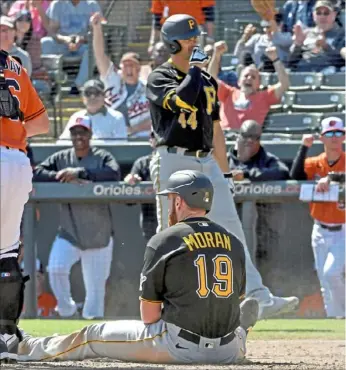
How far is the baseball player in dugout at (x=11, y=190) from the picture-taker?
5320mm

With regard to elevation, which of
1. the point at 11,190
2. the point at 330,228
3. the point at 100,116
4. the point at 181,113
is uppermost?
the point at 181,113

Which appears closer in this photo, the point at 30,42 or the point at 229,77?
the point at 229,77

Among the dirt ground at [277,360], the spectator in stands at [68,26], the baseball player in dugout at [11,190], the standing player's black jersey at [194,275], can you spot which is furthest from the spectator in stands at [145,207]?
the standing player's black jersey at [194,275]

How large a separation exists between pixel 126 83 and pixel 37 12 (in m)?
2.55

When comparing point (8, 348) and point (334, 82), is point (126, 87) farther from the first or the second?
point (8, 348)

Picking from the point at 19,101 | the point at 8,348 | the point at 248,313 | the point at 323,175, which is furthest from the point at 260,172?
the point at 8,348

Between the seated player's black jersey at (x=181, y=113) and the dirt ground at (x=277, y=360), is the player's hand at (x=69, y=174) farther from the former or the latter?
the dirt ground at (x=277, y=360)

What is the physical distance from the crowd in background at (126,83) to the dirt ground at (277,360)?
10.4 ft

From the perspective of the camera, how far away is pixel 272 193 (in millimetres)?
9953

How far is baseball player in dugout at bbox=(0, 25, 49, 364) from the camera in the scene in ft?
17.5

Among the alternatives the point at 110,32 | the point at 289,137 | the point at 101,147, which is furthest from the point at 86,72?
the point at 289,137

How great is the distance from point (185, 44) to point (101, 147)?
12.2 ft

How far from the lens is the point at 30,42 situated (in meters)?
12.6

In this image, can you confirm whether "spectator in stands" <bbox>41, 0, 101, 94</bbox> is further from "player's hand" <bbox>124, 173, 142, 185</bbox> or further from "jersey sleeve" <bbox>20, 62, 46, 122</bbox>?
"jersey sleeve" <bbox>20, 62, 46, 122</bbox>
